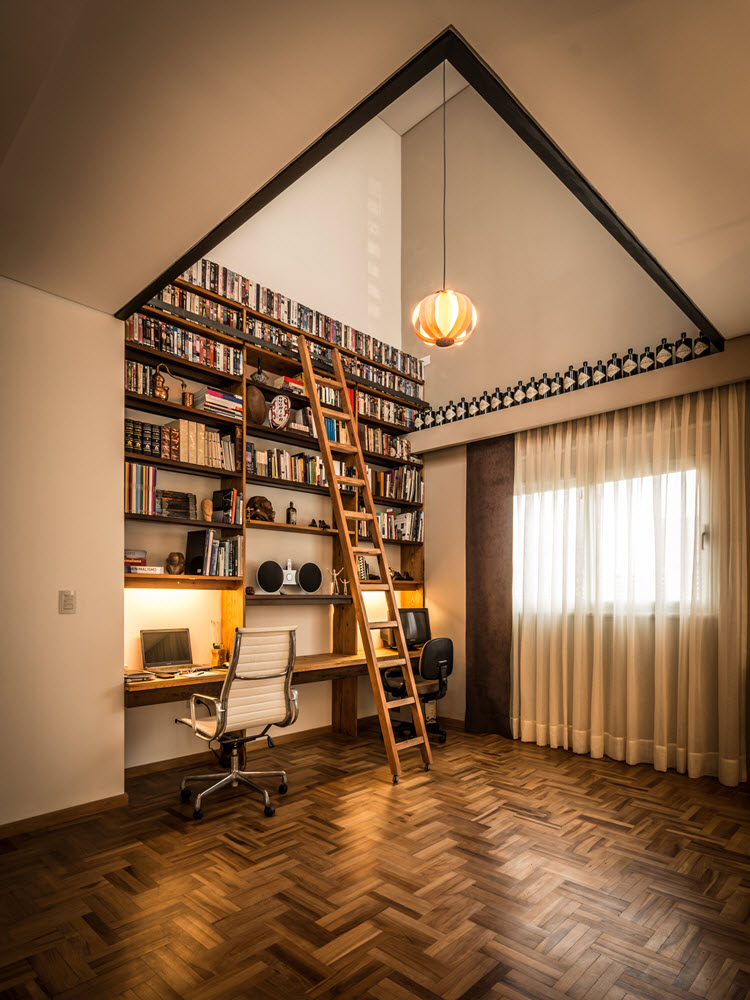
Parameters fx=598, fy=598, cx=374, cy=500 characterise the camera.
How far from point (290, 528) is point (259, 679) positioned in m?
1.39

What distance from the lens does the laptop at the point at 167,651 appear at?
3793 mm

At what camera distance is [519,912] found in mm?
2305

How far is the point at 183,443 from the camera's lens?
388cm

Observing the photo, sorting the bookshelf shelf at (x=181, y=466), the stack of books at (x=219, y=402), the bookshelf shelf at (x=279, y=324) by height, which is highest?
the bookshelf shelf at (x=279, y=324)

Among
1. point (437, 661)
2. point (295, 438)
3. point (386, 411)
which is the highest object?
point (386, 411)

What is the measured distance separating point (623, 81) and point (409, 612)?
13.5 ft

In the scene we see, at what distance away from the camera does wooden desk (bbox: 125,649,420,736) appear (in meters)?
3.45

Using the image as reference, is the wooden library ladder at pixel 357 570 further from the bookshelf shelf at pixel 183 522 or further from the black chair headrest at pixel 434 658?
the bookshelf shelf at pixel 183 522

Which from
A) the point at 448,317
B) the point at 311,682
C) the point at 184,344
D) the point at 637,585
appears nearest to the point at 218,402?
the point at 184,344

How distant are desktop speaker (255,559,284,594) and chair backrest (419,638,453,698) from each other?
1209 mm

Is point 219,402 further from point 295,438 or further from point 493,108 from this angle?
point 493,108

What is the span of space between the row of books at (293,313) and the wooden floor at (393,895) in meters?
3.32

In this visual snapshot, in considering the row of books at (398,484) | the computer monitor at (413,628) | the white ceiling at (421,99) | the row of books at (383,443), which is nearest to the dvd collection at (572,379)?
the row of books at (383,443)

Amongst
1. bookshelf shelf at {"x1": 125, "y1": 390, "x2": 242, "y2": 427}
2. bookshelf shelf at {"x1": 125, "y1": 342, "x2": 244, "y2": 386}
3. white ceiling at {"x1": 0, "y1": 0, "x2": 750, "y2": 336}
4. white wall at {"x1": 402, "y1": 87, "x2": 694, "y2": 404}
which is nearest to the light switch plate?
bookshelf shelf at {"x1": 125, "y1": 390, "x2": 242, "y2": 427}
